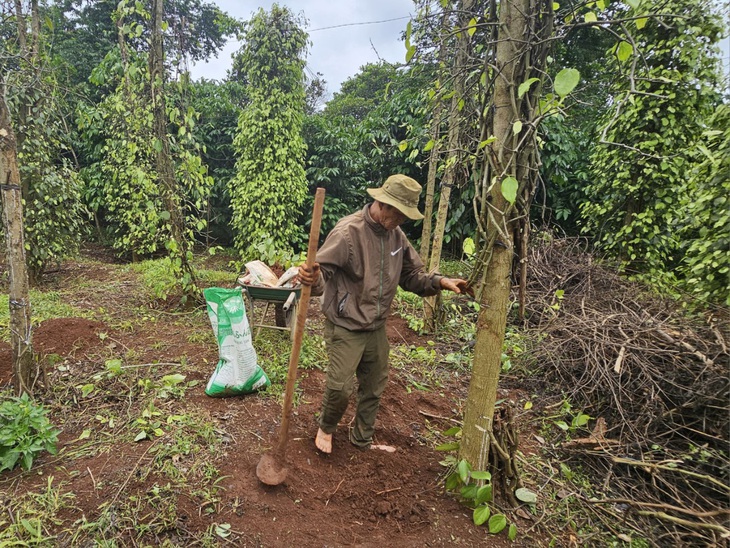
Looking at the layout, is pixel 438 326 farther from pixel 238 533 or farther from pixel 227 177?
pixel 227 177

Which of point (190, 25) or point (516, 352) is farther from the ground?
point (190, 25)

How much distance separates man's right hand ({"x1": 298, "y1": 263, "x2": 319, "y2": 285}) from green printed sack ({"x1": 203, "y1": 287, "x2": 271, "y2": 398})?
1.03 m

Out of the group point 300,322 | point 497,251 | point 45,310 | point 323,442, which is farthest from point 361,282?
point 45,310

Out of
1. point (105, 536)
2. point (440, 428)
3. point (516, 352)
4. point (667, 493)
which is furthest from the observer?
point (516, 352)

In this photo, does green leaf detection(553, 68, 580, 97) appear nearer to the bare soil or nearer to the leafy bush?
the bare soil

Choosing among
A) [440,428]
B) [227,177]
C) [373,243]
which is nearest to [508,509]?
[440,428]

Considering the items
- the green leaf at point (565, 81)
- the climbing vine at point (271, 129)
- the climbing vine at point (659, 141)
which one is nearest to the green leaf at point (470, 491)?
the green leaf at point (565, 81)

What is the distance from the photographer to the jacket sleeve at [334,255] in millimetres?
2371

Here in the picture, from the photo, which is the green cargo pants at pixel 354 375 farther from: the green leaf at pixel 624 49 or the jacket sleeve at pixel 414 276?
the green leaf at pixel 624 49

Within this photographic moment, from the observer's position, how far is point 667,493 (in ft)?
7.81

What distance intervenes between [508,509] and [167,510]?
1844mm

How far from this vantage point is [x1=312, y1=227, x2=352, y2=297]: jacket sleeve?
2.37 metres

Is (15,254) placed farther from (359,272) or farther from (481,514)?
(481,514)

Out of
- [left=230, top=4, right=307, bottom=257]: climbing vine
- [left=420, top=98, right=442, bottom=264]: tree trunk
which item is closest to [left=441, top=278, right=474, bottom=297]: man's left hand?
[left=420, top=98, right=442, bottom=264]: tree trunk
